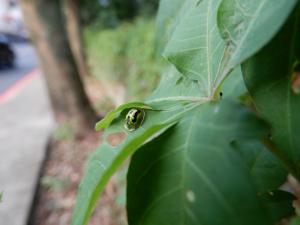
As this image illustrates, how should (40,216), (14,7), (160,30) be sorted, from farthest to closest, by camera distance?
(14,7) < (40,216) < (160,30)

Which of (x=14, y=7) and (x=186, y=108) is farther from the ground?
(x=186, y=108)

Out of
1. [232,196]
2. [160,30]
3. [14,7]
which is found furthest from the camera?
[14,7]

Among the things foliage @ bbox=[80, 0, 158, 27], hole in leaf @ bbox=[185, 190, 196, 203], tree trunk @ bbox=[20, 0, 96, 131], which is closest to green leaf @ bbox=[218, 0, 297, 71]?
hole in leaf @ bbox=[185, 190, 196, 203]

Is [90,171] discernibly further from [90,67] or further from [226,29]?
[90,67]

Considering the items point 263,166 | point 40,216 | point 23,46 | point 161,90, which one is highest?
point 161,90

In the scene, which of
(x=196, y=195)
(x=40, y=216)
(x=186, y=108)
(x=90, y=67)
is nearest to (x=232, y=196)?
(x=196, y=195)

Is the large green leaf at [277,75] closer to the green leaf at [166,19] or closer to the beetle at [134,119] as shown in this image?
the beetle at [134,119]

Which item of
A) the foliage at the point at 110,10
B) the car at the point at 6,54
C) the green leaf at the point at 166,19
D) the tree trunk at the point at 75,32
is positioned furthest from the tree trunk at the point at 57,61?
the foliage at the point at 110,10
